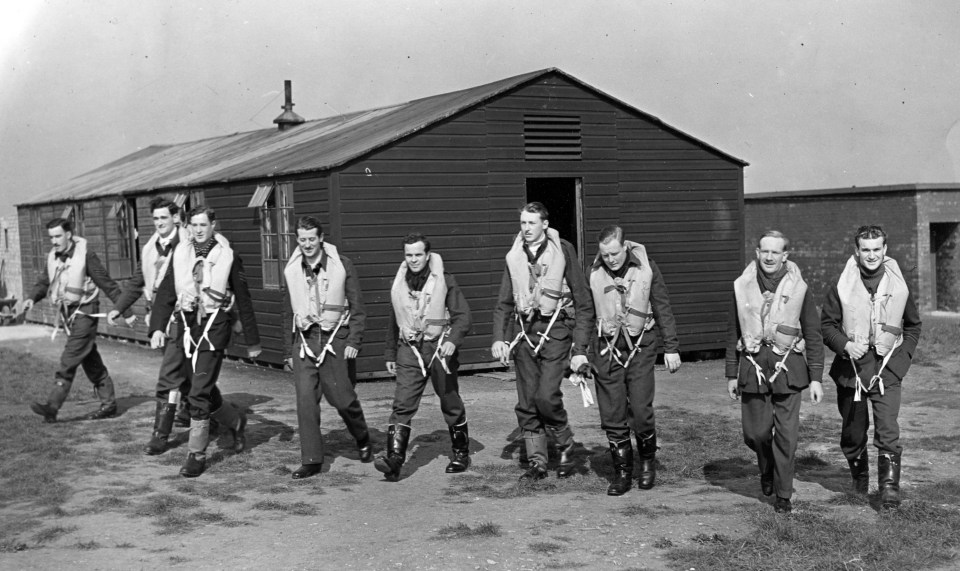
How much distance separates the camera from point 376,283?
592 inches

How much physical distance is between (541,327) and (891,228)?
1892 cm

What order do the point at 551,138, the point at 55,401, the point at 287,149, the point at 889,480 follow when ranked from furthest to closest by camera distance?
the point at 287,149 → the point at 551,138 → the point at 55,401 → the point at 889,480

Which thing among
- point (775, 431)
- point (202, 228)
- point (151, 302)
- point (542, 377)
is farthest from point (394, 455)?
point (151, 302)

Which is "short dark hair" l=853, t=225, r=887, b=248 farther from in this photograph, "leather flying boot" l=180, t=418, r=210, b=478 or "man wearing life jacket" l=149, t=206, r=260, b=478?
"leather flying boot" l=180, t=418, r=210, b=478

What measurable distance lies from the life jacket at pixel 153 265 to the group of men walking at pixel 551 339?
8 cm

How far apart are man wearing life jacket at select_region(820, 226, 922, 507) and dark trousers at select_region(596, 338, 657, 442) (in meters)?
1.29

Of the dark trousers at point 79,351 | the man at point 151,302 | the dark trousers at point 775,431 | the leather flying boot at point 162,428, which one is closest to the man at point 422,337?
the man at point 151,302

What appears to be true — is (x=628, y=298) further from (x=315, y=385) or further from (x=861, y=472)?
(x=315, y=385)

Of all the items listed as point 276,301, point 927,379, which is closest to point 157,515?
point 276,301

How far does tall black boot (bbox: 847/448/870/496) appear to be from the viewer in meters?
7.85

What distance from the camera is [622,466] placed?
8.18 m

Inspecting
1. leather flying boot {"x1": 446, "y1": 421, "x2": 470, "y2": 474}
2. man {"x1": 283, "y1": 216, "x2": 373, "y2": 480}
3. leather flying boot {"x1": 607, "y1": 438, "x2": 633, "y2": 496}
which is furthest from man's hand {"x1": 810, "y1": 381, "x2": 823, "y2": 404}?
man {"x1": 283, "y1": 216, "x2": 373, "y2": 480}

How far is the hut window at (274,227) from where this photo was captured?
1598cm

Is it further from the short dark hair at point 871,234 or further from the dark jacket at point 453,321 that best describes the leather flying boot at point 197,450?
the short dark hair at point 871,234
